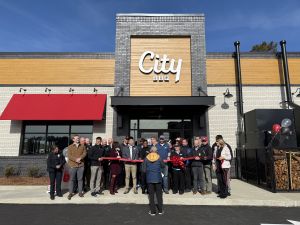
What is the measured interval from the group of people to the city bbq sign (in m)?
5.45

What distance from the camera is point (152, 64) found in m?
14.8

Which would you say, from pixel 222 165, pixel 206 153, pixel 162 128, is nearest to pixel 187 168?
pixel 206 153

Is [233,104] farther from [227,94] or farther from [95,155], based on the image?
[95,155]

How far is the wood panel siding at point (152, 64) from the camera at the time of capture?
47.7 feet

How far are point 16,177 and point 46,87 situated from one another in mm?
4919

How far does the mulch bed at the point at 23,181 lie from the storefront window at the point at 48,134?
5.65 feet

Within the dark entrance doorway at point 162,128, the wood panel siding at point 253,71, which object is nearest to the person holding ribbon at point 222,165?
the dark entrance doorway at point 162,128

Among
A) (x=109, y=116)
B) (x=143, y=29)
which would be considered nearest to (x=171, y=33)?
(x=143, y=29)

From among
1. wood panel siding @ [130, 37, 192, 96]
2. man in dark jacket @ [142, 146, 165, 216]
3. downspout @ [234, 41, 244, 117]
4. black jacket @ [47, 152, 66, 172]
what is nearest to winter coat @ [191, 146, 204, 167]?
man in dark jacket @ [142, 146, 165, 216]

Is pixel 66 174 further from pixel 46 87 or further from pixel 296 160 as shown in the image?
pixel 296 160

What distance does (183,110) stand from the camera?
14.5 meters

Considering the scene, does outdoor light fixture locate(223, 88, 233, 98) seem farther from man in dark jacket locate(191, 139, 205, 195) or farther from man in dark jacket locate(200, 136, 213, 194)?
man in dark jacket locate(191, 139, 205, 195)

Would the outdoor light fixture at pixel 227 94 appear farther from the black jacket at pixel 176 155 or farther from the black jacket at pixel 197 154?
the black jacket at pixel 176 155

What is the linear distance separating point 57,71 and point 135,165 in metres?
8.29
